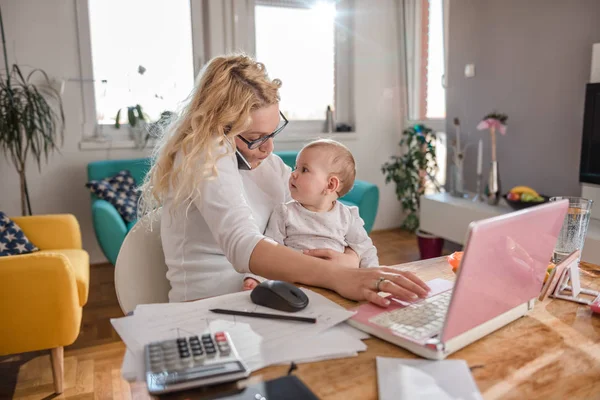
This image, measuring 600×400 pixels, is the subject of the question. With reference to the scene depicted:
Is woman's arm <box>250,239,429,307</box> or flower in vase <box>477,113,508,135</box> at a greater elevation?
flower in vase <box>477,113,508,135</box>

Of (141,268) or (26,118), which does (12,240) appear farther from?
(141,268)

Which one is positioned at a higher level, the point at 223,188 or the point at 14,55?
the point at 14,55

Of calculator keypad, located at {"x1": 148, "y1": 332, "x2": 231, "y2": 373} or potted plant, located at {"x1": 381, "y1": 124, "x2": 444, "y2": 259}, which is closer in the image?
calculator keypad, located at {"x1": 148, "y1": 332, "x2": 231, "y2": 373}

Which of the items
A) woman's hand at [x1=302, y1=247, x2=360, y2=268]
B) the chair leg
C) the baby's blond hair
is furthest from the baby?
the chair leg

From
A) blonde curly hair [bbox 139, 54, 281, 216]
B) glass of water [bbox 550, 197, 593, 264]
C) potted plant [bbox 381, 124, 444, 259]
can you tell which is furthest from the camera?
potted plant [bbox 381, 124, 444, 259]

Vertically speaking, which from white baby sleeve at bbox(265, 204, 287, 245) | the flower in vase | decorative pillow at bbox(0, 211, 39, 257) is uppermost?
the flower in vase

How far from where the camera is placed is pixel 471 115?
3.55 m

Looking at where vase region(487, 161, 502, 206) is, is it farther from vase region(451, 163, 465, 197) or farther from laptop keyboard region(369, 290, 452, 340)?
laptop keyboard region(369, 290, 452, 340)

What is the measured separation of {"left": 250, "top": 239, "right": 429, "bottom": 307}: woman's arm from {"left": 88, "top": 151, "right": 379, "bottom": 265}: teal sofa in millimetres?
1972

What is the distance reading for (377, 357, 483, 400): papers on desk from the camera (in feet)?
1.94

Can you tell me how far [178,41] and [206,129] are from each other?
2.98 m

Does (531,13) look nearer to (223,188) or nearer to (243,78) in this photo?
(243,78)

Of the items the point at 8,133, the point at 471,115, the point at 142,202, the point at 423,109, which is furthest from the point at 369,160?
the point at 142,202

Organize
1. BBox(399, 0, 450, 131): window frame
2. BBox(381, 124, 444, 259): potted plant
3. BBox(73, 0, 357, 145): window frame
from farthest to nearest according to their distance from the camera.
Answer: BBox(399, 0, 450, 131): window frame → BBox(381, 124, 444, 259): potted plant → BBox(73, 0, 357, 145): window frame
